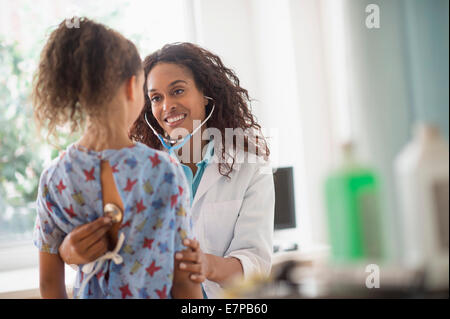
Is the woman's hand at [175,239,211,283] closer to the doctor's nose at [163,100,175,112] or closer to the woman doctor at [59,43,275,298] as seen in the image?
the woman doctor at [59,43,275,298]

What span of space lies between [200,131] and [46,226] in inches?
26.5

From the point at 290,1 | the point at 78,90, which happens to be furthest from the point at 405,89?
the point at 78,90

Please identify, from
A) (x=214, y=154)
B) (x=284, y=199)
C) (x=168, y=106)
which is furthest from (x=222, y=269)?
(x=284, y=199)

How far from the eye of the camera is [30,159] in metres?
2.38

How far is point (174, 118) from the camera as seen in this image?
1.28 m

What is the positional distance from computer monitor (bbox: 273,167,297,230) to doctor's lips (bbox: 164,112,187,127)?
111 cm

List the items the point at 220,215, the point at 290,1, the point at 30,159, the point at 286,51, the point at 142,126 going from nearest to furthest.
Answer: the point at 290,1 < the point at 220,215 < the point at 286,51 < the point at 142,126 < the point at 30,159

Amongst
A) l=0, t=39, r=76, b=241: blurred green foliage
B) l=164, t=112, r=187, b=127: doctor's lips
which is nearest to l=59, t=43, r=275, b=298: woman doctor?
l=164, t=112, r=187, b=127: doctor's lips

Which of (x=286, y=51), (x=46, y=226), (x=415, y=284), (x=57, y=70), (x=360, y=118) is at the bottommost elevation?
(x=415, y=284)

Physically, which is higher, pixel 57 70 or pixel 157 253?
pixel 57 70

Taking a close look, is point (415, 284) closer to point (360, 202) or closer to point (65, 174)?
point (360, 202)

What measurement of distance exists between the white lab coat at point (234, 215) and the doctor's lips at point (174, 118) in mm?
157

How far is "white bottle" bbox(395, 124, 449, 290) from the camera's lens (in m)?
0.67

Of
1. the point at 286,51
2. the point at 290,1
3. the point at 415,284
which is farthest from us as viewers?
the point at 286,51
